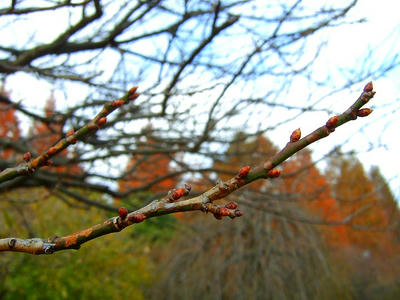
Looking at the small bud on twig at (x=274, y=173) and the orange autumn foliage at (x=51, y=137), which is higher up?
the orange autumn foliage at (x=51, y=137)

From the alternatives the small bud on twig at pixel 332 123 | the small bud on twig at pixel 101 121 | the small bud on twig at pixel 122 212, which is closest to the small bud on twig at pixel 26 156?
the small bud on twig at pixel 101 121

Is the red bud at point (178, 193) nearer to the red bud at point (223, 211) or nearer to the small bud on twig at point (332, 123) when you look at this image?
the red bud at point (223, 211)

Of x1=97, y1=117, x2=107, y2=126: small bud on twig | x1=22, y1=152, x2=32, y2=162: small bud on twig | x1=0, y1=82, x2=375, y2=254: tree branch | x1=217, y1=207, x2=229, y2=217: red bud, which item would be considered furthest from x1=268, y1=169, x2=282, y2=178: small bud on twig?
x1=22, y1=152, x2=32, y2=162: small bud on twig

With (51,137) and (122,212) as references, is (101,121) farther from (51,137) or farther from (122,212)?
(51,137)

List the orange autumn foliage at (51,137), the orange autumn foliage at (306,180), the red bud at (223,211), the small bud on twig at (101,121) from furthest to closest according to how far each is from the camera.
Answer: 1. the orange autumn foliage at (51,137)
2. the orange autumn foliage at (306,180)
3. the small bud on twig at (101,121)
4. the red bud at (223,211)

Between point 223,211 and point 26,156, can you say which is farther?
point 26,156

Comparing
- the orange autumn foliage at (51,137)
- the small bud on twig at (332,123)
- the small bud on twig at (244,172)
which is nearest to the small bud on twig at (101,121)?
the small bud on twig at (244,172)

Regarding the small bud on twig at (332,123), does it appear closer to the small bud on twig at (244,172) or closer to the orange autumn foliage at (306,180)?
the small bud on twig at (244,172)

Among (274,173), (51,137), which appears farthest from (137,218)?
(51,137)

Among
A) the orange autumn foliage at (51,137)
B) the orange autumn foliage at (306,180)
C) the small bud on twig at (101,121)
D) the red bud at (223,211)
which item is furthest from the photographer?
the orange autumn foliage at (51,137)

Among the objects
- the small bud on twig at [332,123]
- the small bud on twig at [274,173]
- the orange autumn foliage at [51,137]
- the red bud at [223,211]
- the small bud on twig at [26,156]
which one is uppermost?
the orange autumn foliage at [51,137]

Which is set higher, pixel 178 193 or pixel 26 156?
pixel 26 156

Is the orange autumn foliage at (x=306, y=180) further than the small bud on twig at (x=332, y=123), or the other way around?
the orange autumn foliage at (x=306, y=180)
